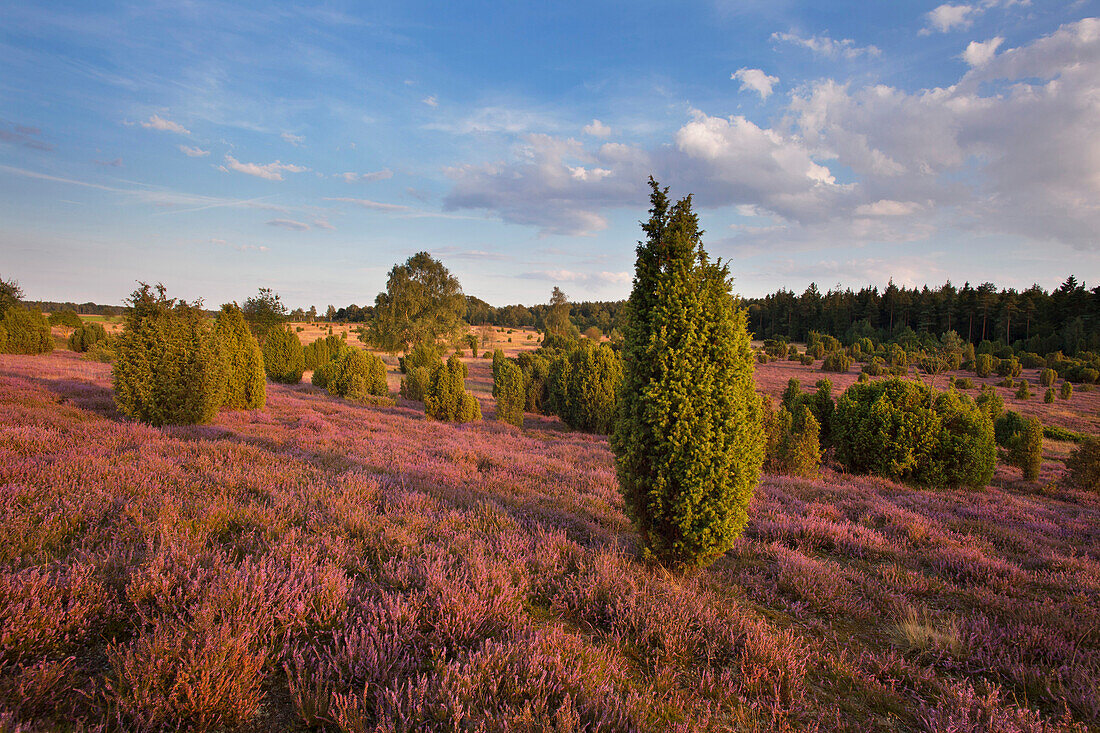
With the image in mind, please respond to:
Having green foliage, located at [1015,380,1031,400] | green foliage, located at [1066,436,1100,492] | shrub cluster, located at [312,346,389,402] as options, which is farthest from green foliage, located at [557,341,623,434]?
green foliage, located at [1015,380,1031,400]

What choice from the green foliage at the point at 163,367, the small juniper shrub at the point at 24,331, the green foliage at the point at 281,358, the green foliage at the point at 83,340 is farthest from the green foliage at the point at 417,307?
the green foliage at the point at 163,367

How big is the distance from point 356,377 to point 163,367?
1460cm

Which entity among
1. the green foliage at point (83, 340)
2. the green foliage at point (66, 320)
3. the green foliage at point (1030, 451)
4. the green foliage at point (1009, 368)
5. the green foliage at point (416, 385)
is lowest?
the green foliage at point (1030, 451)

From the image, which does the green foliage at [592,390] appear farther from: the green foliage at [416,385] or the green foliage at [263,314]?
the green foliage at [263,314]

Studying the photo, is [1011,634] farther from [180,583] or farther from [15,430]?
[15,430]

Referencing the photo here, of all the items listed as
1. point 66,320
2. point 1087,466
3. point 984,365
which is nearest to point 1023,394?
point 984,365

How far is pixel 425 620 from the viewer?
319cm

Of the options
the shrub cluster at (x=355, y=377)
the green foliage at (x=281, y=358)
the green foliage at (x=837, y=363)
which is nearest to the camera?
the shrub cluster at (x=355, y=377)

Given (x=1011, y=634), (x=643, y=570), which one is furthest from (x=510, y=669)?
(x=1011, y=634)

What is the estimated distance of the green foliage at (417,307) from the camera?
47.8m

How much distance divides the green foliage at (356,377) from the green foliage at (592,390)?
10922 mm

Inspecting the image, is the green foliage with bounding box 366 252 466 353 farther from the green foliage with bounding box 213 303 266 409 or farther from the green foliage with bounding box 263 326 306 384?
the green foliage with bounding box 213 303 266 409

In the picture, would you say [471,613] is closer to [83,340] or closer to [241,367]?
[241,367]

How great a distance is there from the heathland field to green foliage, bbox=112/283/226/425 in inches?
126
